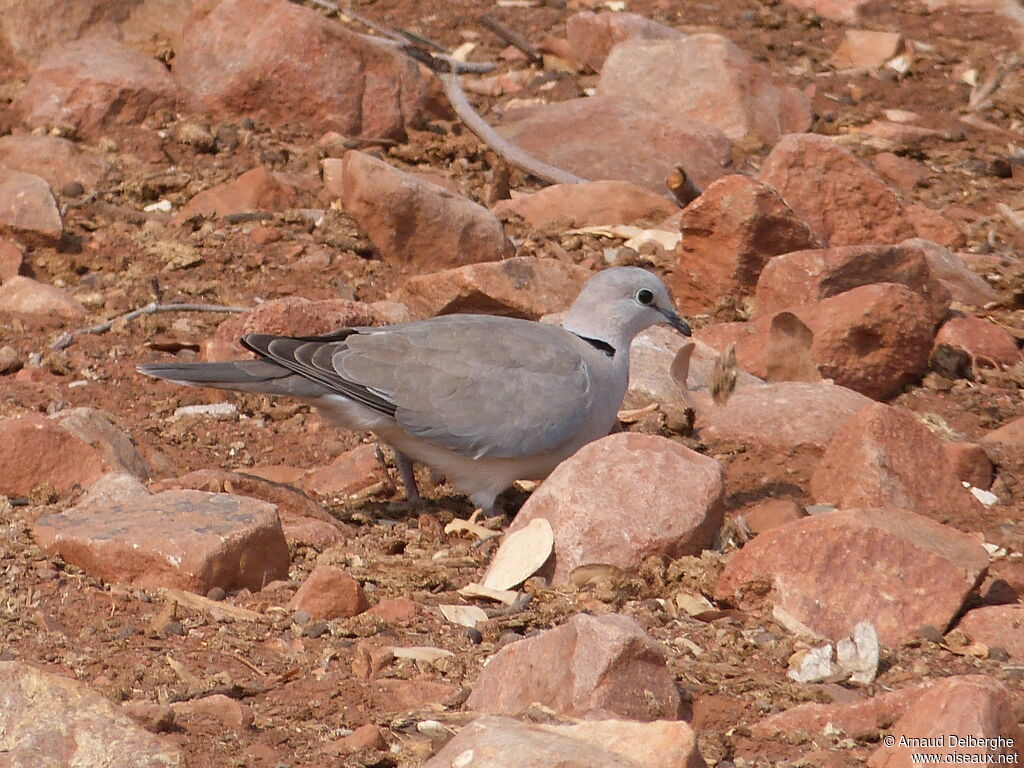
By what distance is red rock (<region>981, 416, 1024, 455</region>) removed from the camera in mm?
6461

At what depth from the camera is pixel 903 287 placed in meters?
7.10

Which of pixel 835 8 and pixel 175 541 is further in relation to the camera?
pixel 835 8

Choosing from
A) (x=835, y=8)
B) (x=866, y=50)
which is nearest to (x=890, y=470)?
(x=866, y=50)

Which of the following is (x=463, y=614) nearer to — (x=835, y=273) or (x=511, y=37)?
(x=835, y=273)

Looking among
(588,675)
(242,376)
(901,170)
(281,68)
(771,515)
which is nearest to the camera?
(588,675)

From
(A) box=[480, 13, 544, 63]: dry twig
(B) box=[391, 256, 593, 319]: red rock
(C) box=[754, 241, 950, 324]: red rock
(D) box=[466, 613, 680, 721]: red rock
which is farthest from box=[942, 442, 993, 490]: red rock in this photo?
(A) box=[480, 13, 544, 63]: dry twig

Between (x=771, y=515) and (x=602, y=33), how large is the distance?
7.81m

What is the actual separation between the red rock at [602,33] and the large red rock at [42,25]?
4.12 metres

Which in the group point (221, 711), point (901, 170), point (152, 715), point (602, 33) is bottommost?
point (901, 170)

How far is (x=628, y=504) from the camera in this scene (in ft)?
16.3

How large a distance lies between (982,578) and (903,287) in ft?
9.17

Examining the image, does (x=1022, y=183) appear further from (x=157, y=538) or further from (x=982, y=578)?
(x=157, y=538)

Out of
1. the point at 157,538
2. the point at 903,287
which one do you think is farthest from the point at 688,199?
the point at 157,538

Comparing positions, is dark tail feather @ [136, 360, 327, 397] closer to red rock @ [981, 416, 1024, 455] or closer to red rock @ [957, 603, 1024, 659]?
red rock @ [957, 603, 1024, 659]
